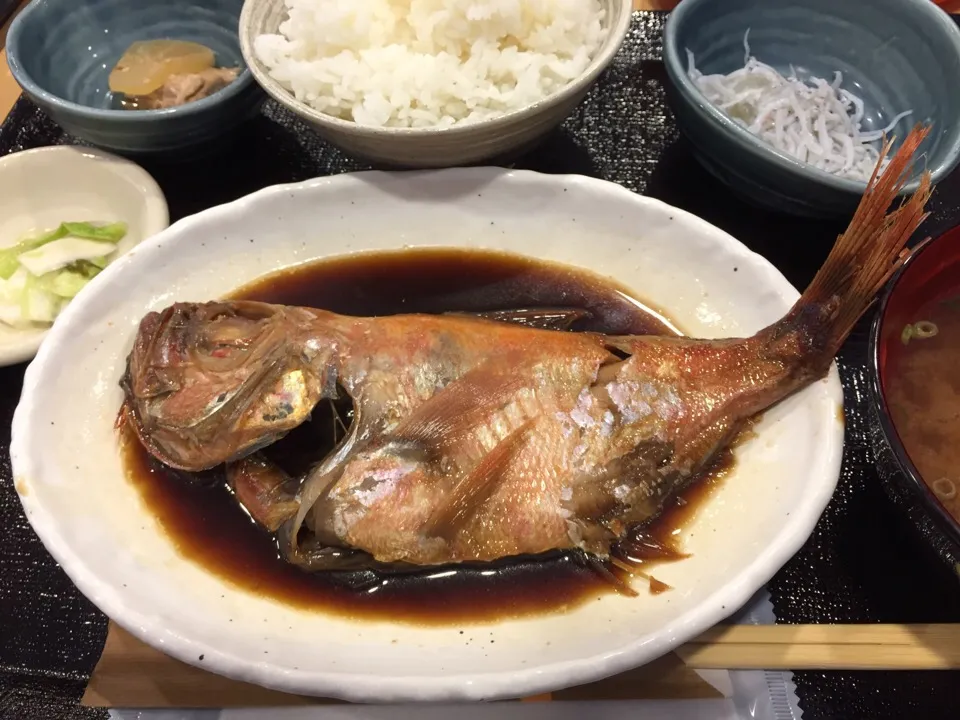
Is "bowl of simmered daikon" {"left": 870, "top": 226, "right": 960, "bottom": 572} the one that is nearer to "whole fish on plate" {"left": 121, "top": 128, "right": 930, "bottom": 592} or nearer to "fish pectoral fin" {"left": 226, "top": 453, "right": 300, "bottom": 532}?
"whole fish on plate" {"left": 121, "top": 128, "right": 930, "bottom": 592}

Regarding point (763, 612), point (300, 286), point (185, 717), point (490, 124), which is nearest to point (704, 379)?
point (763, 612)

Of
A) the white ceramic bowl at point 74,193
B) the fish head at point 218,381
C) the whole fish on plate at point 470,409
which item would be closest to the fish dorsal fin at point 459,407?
the whole fish on plate at point 470,409

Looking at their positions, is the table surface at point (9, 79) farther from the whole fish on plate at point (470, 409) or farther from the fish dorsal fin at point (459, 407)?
the fish dorsal fin at point (459, 407)

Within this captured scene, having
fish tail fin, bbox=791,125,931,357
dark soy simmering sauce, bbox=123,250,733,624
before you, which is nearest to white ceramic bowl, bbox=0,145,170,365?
dark soy simmering sauce, bbox=123,250,733,624

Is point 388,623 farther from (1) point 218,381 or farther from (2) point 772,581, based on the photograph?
(2) point 772,581

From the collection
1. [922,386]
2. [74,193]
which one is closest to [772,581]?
[922,386]

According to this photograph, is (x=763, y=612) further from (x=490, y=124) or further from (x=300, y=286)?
(x=300, y=286)

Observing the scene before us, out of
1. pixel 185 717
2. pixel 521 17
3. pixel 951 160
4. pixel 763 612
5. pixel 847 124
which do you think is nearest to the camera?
pixel 185 717
